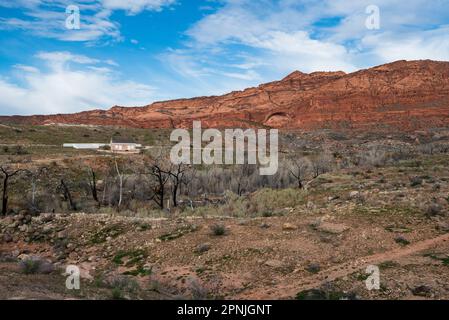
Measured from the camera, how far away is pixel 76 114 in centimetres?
10356

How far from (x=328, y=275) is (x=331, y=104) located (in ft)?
231

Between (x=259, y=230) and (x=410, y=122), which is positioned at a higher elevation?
(x=410, y=122)

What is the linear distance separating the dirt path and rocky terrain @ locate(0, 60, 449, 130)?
2291 inches

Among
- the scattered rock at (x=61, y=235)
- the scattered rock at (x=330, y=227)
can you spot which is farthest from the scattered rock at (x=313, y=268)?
A: the scattered rock at (x=61, y=235)

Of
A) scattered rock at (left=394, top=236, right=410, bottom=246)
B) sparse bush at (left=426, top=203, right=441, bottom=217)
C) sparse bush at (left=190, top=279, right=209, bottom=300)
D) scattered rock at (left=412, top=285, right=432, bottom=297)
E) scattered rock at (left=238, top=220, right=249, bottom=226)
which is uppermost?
sparse bush at (left=426, top=203, right=441, bottom=217)

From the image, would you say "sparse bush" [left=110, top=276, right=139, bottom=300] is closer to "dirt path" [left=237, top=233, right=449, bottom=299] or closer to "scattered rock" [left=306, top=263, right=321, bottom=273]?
"dirt path" [left=237, top=233, right=449, bottom=299]

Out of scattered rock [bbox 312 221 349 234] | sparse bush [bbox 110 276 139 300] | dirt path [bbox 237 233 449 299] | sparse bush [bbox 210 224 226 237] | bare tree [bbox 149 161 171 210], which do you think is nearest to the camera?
sparse bush [bbox 110 276 139 300]

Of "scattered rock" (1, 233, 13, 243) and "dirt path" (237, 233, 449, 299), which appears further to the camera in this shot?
"scattered rock" (1, 233, 13, 243)

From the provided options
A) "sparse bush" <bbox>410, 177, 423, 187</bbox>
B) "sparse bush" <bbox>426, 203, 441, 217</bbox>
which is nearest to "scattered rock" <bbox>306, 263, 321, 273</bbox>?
"sparse bush" <bbox>426, 203, 441, 217</bbox>

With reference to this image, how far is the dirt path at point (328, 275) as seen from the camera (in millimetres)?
8164

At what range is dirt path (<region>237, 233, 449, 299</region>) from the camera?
321 inches
